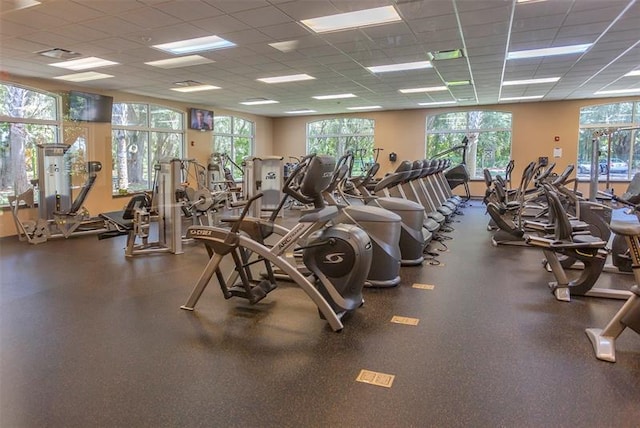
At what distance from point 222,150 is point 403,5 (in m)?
9.90

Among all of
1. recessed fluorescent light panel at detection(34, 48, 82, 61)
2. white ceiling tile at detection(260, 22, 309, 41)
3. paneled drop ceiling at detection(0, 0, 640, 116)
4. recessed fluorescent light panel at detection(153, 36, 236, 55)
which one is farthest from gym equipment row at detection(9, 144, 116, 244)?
white ceiling tile at detection(260, 22, 309, 41)

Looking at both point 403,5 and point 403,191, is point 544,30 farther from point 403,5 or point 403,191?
point 403,191

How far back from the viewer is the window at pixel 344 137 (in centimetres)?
1466

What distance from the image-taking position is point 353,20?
517 centimetres

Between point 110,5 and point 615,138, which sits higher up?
point 110,5

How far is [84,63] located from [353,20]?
484 cm

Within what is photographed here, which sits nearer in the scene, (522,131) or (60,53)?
(60,53)

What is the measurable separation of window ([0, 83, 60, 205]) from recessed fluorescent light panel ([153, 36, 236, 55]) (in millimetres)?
3704

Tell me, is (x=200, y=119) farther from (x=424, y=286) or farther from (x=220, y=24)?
(x=424, y=286)

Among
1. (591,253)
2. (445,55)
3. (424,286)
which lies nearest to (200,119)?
(445,55)

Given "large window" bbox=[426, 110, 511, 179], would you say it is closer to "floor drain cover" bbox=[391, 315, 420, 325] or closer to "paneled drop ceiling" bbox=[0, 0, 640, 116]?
"paneled drop ceiling" bbox=[0, 0, 640, 116]

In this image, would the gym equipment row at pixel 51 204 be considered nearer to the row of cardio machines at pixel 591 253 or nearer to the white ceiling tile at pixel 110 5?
the white ceiling tile at pixel 110 5

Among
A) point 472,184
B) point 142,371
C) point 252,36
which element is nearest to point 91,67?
point 252,36

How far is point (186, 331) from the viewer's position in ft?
10.9
